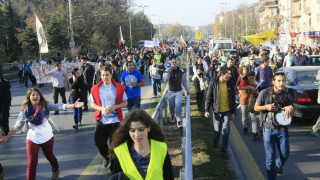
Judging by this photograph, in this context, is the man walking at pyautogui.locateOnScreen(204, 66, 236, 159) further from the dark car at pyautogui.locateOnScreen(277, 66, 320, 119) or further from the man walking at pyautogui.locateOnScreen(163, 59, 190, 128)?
the dark car at pyautogui.locateOnScreen(277, 66, 320, 119)

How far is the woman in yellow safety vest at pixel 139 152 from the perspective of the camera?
299cm

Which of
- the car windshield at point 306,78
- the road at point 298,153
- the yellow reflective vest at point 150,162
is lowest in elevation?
the road at point 298,153

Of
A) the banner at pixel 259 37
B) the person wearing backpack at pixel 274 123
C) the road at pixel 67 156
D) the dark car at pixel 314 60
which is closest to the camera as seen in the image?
→ the person wearing backpack at pixel 274 123

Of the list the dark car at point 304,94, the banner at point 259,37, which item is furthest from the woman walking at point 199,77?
the banner at point 259,37

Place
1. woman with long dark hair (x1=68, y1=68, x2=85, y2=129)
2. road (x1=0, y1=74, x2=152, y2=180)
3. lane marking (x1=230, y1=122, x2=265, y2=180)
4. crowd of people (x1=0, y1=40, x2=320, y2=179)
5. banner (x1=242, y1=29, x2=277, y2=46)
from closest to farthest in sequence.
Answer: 1. crowd of people (x1=0, y1=40, x2=320, y2=179)
2. lane marking (x1=230, y1=122, x2=265, y2=180)
3. road (x1=0, y1=74, x2=152, y2=180)
4. woman with long dark hair (x1=68, y1=68, x2=85, y2=129)
5. banner (x1=242, y1=29, x2=277, y2=46)

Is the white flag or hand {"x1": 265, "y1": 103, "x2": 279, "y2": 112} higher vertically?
the white flag

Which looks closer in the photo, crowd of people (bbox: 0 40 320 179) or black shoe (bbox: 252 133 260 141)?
crowd of people (bbox: 0 40 320 179)

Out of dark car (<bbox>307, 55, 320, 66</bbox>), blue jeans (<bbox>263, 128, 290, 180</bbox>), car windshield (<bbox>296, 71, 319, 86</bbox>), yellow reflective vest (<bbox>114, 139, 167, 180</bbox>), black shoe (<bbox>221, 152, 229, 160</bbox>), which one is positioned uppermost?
dark car (<bbox>307, 55, 320, 66</bbox>)

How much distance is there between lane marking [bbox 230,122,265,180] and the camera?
599 cm

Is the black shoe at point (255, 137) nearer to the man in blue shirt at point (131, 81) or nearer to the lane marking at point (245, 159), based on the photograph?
the lane marking at point (245, 159)

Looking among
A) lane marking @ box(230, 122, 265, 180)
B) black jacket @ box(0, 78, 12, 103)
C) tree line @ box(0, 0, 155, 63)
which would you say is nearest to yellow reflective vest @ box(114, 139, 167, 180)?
lane marking @ box(230, 122, 265, 180)

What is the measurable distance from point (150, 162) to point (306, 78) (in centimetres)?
780

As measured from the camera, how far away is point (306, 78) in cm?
972

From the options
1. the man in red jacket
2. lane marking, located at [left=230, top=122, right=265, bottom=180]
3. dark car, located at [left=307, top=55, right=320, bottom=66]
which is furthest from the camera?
dark car, located at [left=307, top=55, right=320, bottom=66]
